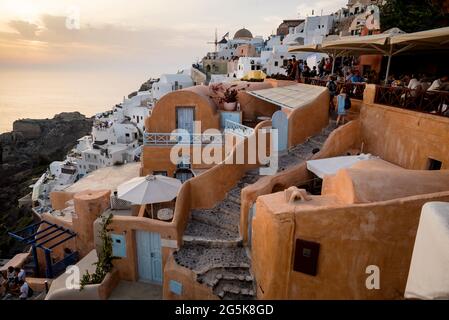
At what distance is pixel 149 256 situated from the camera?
9.84 m

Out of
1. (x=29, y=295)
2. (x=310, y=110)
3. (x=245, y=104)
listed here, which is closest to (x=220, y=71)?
(x=245, y=104)

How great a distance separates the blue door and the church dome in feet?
271

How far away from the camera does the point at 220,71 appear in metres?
69.9

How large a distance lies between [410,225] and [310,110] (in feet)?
26.9

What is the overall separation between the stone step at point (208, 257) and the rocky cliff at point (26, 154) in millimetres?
35870

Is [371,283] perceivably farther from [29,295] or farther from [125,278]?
[29,295]

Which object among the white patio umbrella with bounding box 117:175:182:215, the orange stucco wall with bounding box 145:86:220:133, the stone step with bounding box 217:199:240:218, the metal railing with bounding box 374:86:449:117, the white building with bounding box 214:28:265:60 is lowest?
the stone step with bounding box 217:199:240:218

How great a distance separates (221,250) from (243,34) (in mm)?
84508

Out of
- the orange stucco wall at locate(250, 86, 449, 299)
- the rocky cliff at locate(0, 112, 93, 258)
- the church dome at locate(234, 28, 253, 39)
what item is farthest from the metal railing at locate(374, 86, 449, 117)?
the church dome at locate(234, 28, 253, 39)

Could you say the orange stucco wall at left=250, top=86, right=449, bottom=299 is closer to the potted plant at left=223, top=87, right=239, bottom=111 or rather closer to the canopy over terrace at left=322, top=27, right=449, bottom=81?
the canopy over terrace at left=322, top=27, right=449, bottom=81

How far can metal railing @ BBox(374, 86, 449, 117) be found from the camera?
29.1 feet

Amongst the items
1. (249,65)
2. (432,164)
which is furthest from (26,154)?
(432,164)

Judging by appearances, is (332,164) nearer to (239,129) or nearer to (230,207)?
(230,207)
